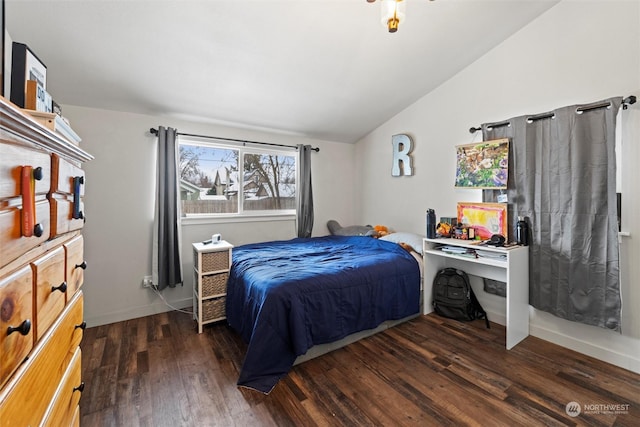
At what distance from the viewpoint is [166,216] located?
2.83 meters

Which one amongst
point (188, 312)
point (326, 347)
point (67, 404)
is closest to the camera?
point (67, 404)

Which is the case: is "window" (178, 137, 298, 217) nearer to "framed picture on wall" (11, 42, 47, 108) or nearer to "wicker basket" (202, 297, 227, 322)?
"wicker basket" (202, 297, 227, 322)

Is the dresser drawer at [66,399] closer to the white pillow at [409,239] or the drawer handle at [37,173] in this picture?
the drawer handle at [37,173]

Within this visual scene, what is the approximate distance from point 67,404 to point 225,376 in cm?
108

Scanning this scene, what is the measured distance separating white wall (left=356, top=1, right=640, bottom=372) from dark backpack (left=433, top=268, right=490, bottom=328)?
5.7 inches

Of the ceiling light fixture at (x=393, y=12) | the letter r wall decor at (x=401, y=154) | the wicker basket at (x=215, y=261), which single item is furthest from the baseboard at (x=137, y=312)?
the ceiling light fixture at (x=393, y=12)

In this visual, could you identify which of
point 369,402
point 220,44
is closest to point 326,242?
point 369,402

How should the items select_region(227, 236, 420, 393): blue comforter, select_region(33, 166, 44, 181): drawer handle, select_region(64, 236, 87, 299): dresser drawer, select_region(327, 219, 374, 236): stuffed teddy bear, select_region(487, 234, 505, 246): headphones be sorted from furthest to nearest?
select_region(327, 219, 374, 236): stuffed teddy bear → select_region(487, 234, 505, 246): headphones → select_region(227, 236, 420, 393): blue comforter → select_region(64, 236, 87, 299): dresser drawer → select_region(33, 166, 44, 181): drawer handle

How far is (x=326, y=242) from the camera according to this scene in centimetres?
349

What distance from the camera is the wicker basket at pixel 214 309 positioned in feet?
8.27

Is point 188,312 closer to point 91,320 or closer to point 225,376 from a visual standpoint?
point 91,320

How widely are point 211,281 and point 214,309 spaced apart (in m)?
0.27

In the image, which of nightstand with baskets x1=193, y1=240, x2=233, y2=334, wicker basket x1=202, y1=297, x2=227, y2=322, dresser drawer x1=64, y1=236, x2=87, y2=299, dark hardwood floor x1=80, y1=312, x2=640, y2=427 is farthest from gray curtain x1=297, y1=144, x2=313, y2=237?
dresser drawer x1=64, y1=236, x2=87, y2=299

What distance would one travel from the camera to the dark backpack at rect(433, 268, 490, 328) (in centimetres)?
269
